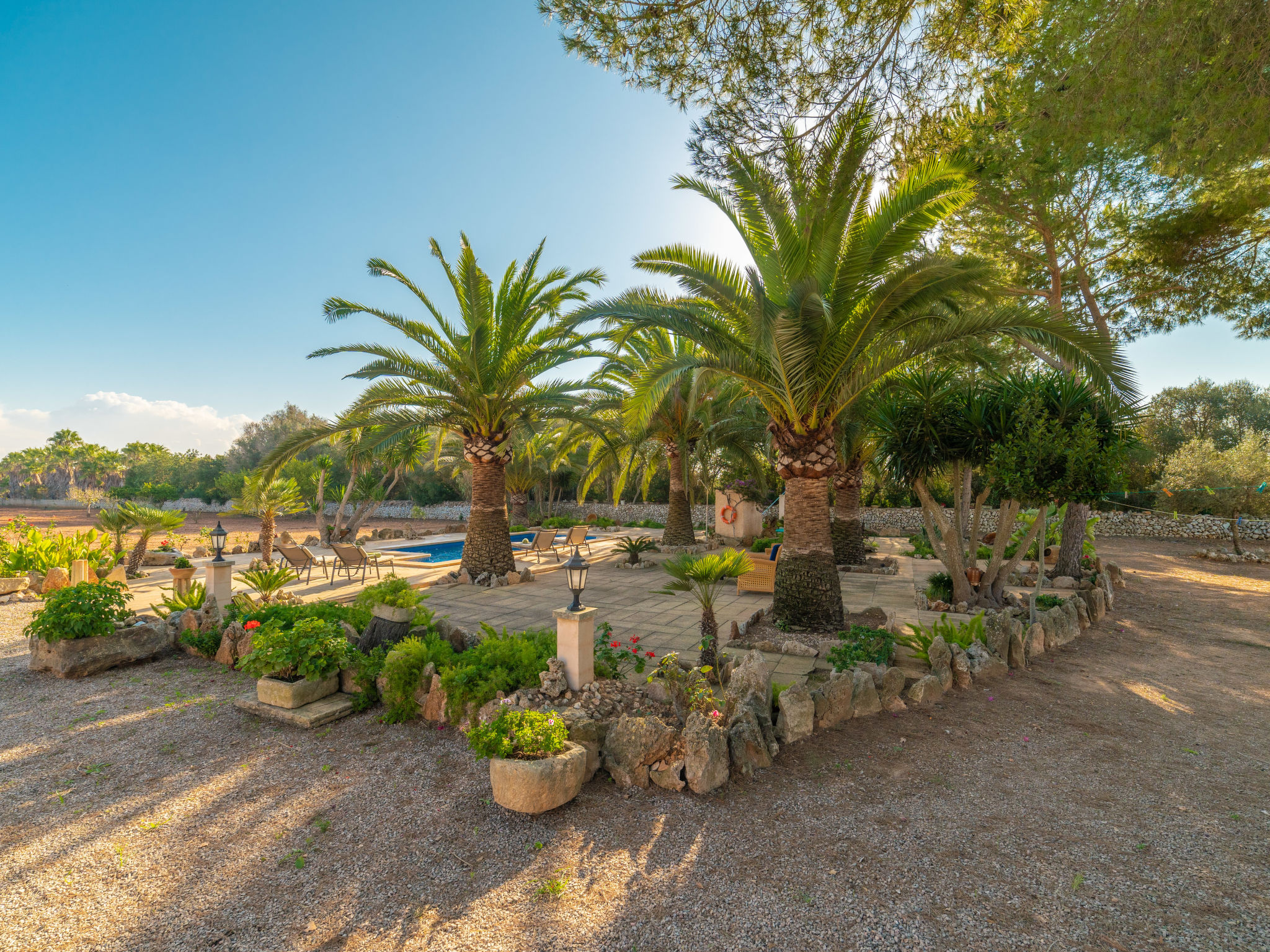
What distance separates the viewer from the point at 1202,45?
377 cm

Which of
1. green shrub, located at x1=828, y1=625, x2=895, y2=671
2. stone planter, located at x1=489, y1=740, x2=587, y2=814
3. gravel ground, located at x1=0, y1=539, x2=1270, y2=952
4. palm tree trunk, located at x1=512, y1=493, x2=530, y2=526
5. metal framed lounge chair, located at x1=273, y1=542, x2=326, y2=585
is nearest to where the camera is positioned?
gravel ground, located at x1=0, y1=539, x2=1270, y2=952

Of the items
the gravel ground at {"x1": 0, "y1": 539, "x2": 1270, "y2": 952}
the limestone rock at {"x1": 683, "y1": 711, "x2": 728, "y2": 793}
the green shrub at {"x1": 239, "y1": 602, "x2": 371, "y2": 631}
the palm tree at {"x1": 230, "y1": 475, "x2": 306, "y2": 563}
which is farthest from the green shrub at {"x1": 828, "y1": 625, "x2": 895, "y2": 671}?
the palm tree at {"x1": 230, "y1": 475, "x2": 306, "y2": 563}

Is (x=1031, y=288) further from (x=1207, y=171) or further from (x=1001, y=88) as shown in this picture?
(x=1001, y=88)

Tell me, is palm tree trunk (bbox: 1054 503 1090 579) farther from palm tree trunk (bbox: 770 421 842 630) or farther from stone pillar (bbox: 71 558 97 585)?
stone pillar (bbox: 71 558 97 585)

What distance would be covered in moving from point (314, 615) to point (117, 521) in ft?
27.5

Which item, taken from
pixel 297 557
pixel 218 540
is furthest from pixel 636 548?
pixel 218 540

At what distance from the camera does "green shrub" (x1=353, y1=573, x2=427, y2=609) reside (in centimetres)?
490

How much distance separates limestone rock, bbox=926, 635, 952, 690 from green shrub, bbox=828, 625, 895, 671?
34cm

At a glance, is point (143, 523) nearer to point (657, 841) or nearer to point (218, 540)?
point (218, 540)

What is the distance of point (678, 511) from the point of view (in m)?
13.6

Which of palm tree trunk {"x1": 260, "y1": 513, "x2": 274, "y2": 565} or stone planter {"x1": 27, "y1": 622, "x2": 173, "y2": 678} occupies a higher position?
palm tree trunk {"x1": 260, "y1": 513, "x2": 274, "y2": 565}

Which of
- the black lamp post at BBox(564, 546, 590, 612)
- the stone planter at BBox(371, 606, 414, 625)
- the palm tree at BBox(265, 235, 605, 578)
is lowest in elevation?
the stone planter at BBox(371, 606, 414, 625)

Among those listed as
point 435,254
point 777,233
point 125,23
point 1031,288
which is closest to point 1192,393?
point 1031,288

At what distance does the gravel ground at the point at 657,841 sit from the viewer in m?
2.18
